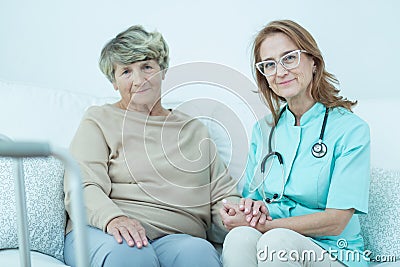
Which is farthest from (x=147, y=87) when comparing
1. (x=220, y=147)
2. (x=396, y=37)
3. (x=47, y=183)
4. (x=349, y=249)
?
(x=396, y=37)

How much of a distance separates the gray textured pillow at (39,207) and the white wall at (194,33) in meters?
0.74

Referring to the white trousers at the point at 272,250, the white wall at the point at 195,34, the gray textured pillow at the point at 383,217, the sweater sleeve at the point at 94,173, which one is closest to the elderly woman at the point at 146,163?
the sweater sleeve at the point at 94,173

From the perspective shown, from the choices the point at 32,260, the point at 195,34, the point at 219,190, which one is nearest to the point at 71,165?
the point at 32,260

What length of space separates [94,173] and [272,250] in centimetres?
62

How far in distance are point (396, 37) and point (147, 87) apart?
3.26 feet

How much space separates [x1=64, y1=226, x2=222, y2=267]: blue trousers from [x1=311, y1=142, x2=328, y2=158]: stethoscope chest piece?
39 centimetres

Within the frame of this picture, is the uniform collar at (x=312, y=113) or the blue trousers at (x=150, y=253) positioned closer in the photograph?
the blue trousers at (x=150, y=253)

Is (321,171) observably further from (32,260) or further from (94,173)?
(32,260)

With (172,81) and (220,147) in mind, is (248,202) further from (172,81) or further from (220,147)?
(172,81)

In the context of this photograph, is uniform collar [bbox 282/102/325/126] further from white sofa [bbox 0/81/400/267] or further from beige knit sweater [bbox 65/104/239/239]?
beige knit sweater [bbox 65/104/239/239]

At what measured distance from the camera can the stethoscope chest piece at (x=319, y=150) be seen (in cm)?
171

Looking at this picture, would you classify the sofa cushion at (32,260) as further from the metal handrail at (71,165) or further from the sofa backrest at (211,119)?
the metal handrail at (71,165)

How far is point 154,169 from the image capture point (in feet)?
6.24

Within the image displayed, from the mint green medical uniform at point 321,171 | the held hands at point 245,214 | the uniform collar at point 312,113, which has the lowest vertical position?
the held hands at point 245,214
